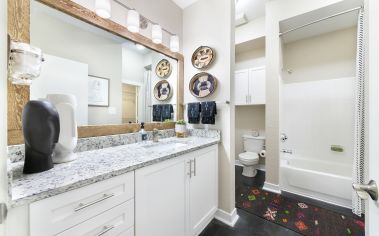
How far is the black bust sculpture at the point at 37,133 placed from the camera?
0.72 m

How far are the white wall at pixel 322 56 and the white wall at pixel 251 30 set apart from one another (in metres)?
0.60

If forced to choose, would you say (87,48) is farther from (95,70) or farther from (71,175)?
(71,175)

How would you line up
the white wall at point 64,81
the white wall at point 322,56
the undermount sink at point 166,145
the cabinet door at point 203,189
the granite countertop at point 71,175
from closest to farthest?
the granite countertop at point 71,175
the white wall at point 64,81
the cabinet door at point 203,189
the undermount sink at point 166,145
the white wall at point 322,56

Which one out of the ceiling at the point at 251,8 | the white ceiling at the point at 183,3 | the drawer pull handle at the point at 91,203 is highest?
the ceiling at the point at 251,8

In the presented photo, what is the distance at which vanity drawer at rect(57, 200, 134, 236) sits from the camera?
27.2 inches

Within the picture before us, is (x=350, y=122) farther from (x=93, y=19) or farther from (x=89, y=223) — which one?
(x=93, y=19)

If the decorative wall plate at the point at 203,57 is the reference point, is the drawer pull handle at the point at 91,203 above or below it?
below

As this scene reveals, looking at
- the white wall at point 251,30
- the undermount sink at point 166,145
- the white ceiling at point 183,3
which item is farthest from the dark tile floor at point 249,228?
the white wall at point 251,30

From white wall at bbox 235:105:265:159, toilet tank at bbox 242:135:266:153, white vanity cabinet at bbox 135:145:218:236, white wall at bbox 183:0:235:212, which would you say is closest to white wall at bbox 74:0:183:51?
white wall at bbox 183:0:235:212

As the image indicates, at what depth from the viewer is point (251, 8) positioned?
8.63 ft

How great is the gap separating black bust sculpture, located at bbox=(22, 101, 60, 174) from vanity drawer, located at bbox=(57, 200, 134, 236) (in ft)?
1.15

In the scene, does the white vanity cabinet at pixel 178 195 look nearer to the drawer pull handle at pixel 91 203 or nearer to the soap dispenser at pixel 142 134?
the drawer pull handle at pixel 91 203

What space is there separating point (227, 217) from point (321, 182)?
1.39 metres

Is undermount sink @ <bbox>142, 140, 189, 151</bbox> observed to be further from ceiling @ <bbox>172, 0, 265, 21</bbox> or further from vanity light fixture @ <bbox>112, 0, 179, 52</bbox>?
ceiling @ <bbox>172, 0, 265, 21</bbox>
